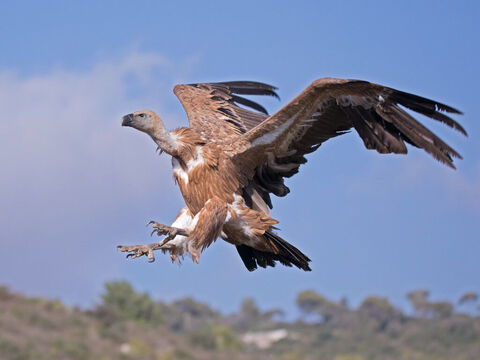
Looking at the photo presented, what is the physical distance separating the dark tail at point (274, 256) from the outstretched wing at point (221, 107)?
117cm

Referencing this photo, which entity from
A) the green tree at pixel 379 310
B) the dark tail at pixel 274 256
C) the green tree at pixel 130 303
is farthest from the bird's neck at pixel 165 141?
the green tree at pixel 379 310

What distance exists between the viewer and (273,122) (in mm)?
8633

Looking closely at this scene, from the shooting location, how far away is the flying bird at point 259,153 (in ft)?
26.5

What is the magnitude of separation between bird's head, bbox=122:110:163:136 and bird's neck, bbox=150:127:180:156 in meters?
0.04

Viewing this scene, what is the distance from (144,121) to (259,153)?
1.18 meters

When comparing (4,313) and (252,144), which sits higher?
(4,313)

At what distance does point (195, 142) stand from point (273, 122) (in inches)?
35.3

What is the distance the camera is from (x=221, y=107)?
10.9 m

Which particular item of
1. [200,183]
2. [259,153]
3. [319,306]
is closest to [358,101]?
→ [259,153]

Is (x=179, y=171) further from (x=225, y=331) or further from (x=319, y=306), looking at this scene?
(x=319, y=306)

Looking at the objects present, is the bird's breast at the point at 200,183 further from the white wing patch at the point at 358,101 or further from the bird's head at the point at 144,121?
the white wing patch at the point at 358,101

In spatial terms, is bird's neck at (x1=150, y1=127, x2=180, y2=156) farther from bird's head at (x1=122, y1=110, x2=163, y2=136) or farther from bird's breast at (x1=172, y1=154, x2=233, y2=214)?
bird's breast at (x1=172, y1=154, x2=233, y2=214)

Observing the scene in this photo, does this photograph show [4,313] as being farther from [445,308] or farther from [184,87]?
[445,308]

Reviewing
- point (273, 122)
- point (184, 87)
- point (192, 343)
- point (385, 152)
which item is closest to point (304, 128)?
point (273, 122)
